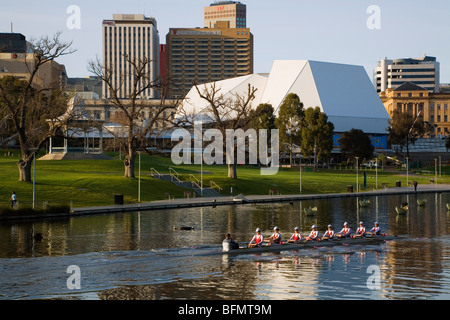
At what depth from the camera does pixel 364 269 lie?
36594mm

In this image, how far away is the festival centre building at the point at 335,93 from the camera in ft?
575

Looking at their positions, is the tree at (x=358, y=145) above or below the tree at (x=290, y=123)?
below

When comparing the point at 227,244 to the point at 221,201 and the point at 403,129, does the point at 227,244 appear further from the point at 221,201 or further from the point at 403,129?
the point at 403,129

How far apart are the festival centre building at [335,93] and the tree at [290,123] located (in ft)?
140

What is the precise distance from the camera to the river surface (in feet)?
100

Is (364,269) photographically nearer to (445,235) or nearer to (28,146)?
(445,235)

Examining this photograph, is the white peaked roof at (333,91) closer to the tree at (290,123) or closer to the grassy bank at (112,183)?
the tree at (290,123)

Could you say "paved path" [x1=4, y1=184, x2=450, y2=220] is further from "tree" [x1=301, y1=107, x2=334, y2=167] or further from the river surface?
"tree" [x1=301, y1=107, x2=334, y2=167]

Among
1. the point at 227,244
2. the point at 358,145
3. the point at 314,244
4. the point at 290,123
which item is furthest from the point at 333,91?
the point at 227,244

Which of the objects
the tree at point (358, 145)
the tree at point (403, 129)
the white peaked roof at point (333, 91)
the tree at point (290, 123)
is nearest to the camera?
the tree at point (290, 123)

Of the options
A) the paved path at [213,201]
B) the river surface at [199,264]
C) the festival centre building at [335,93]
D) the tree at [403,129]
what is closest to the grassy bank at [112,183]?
the paved path at [213,201]

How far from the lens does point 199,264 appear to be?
3712 cm

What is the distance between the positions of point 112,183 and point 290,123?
57.4 metres

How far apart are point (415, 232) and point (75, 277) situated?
30856 millimetres
